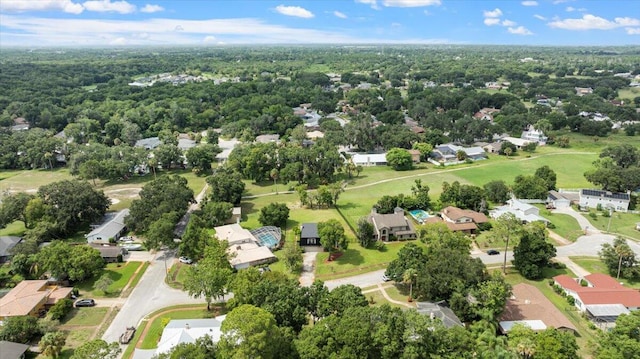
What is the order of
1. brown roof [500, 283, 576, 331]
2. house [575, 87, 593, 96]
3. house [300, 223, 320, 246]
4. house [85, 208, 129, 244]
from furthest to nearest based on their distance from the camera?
1. house [575, 87, 593, 96]
2. house [85, 208, 129, 244]
3. house [300, 223, 320, 246]
4. brown roof [500, 283, 576, 331]

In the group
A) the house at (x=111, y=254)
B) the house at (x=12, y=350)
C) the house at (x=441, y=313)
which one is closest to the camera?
the house at (x=12, y=350)

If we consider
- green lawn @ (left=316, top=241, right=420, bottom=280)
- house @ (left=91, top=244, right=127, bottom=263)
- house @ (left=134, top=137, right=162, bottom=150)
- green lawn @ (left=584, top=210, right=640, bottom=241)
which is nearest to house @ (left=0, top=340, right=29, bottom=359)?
house @ (left=91, top=244, right=127, bottom=263)

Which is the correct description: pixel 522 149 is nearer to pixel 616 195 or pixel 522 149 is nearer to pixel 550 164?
pixel 550 164

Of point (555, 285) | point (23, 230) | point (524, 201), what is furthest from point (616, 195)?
point (23, 230)

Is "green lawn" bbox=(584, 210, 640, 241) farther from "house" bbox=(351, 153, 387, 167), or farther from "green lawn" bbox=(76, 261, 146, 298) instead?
"green lawn" bbox=(76, 261, 146, 298)

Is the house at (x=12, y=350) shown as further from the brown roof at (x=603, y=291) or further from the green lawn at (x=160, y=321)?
the brown roof at (x=603, y=291)

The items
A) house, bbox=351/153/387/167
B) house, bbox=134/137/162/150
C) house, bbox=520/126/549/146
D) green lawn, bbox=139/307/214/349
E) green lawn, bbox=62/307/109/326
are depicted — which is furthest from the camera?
house, bbox=520/126/549/146

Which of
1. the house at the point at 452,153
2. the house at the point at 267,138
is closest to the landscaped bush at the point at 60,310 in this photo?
the house at the point at 267,138
